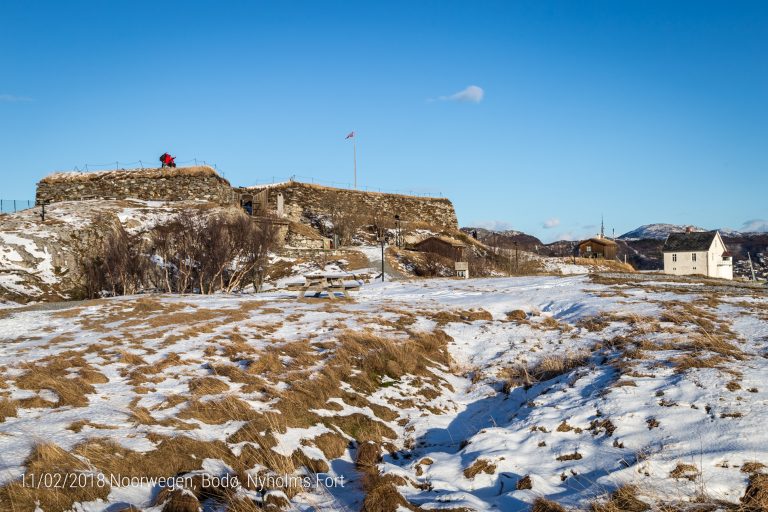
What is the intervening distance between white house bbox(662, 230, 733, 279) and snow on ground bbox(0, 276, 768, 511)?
60.3 m

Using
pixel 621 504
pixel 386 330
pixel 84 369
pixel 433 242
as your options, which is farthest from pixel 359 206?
pixel 621 504

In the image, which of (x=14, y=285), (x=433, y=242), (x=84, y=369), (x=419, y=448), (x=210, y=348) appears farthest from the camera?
(x=433, y=242)

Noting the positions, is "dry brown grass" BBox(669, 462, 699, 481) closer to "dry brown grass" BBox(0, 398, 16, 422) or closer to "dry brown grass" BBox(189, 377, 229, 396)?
"dry brown grass" BBox(189, 377, 229, 396)

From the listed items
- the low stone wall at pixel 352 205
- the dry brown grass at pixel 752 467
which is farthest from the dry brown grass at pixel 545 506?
the low stone wall at pixel 352 205

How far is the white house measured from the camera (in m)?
66.8

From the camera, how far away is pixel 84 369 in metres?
9.37

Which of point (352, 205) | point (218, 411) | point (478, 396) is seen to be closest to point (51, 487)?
point (218, 411)

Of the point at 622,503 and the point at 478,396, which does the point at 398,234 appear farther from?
the point at 622,503

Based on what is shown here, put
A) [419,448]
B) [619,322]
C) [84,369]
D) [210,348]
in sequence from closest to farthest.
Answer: [419,448] → [84,369] → [210,348] → [619,322]

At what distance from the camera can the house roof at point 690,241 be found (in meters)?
67.4

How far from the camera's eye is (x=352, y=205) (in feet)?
204

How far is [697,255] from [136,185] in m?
71.0

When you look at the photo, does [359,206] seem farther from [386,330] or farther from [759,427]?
[759,427]

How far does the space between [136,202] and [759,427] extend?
135ft
